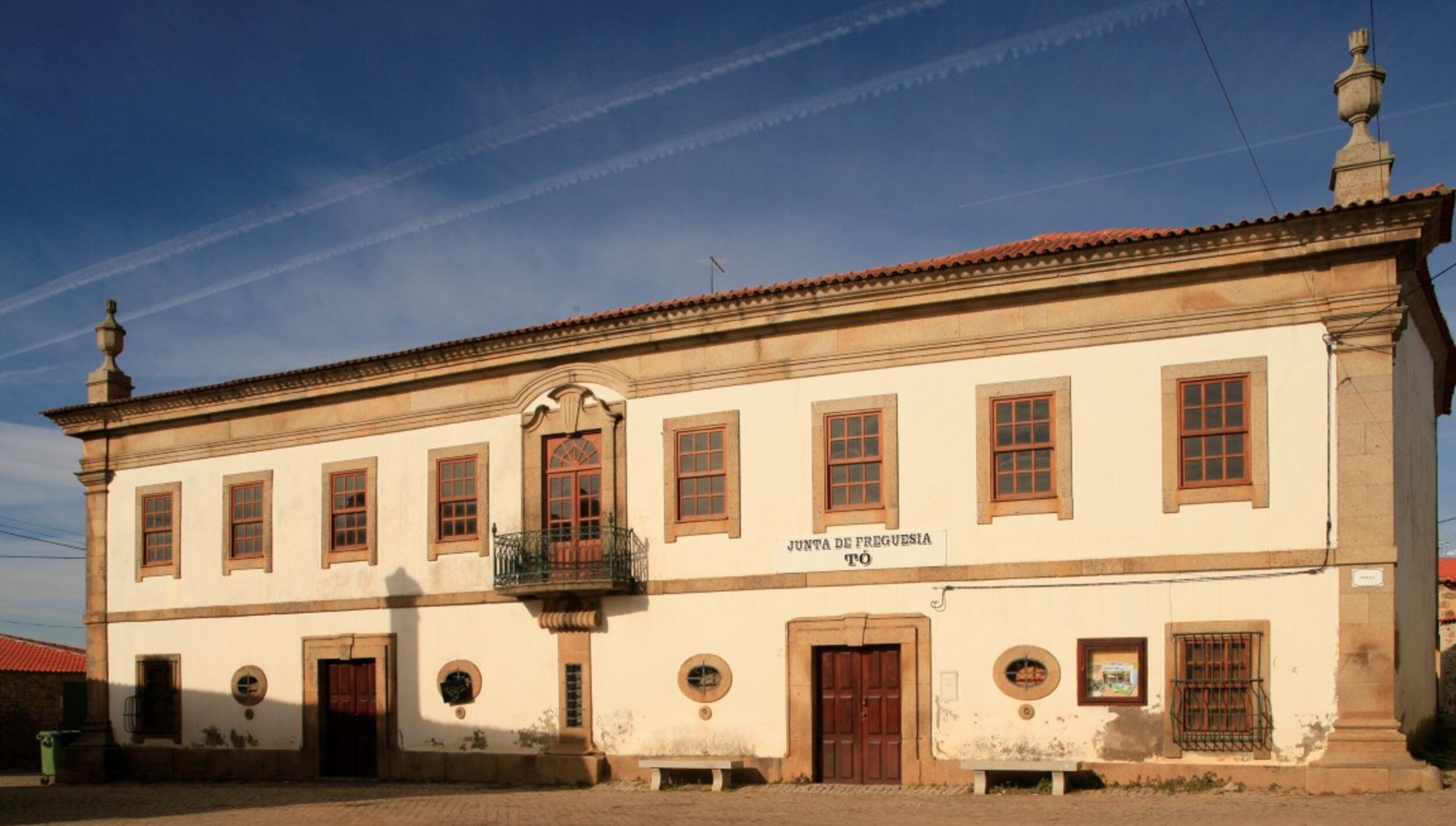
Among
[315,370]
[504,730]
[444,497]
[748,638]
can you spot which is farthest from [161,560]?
[748,638]

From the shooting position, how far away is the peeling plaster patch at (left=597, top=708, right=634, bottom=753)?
1884 centimetres

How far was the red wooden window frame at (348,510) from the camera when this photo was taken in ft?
71.3

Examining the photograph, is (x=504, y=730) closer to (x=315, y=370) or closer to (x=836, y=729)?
(x=836, y=729)

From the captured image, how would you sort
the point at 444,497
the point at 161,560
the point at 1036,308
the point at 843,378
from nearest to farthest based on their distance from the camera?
the point at 1036,308
the point at 843,378
the point at 444,497
the point at 161,560

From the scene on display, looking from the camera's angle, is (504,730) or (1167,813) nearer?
(1167,813)

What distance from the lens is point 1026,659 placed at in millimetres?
16281

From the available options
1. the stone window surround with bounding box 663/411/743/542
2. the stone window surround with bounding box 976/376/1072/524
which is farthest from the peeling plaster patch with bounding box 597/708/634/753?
the stone window surround with bounding box 976/376/1072/524

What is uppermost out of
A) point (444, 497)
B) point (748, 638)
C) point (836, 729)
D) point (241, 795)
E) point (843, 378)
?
point (843, 378)

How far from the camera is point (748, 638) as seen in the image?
18.0 m

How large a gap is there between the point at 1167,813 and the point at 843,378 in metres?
6.71

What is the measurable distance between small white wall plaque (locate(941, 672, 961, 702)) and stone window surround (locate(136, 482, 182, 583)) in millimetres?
→ 13651

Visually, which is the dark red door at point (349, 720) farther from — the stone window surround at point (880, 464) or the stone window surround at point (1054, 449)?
the stone window surround at point (1054, 449)

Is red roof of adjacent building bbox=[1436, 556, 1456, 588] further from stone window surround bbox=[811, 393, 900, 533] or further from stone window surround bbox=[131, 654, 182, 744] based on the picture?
stone window surround bbox=[131, 654, 182, 744]

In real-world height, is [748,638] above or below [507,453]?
below
